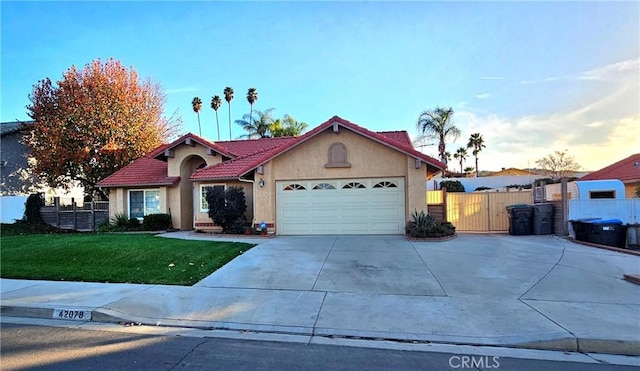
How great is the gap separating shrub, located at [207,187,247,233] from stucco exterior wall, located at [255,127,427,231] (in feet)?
3.68

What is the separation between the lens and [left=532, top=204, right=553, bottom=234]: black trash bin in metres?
14.2

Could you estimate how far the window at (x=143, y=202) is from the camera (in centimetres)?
1878

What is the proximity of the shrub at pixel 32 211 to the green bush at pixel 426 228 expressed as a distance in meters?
22.9

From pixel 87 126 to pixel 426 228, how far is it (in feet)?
74.5

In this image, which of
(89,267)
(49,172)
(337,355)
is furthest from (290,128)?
(337,355)

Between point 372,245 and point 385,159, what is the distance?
4.27 m

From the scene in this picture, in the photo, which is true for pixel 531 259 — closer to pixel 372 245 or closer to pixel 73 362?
pixel 372 245

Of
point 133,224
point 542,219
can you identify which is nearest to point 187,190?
point 133,224

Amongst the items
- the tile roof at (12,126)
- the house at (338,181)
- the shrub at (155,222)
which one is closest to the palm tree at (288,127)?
the shrub at (155,222)

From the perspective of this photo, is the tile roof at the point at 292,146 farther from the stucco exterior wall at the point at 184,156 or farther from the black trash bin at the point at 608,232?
the black trash bin at the point at 608,232

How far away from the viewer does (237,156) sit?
18.2 m

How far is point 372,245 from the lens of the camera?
1183 cm

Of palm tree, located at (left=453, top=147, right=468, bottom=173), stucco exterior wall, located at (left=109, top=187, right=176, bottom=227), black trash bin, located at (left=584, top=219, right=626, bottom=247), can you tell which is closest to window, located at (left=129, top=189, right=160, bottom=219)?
stucco exterior wall, located at (left=109, top=187, right=176, bottom=227)

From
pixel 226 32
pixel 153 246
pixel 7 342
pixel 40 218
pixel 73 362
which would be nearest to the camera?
pixel 73 362
